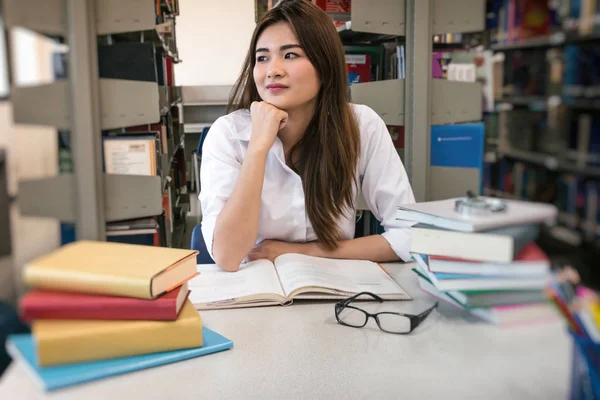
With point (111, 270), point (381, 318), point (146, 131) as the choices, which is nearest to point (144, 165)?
point (146, 131)

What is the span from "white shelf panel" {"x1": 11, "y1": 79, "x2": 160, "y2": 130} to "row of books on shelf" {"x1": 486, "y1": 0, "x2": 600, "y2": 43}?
49 centimetres

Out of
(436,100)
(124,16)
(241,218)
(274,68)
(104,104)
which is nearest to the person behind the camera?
(104,104)

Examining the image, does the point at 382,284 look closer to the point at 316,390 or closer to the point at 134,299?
the point at 316,390

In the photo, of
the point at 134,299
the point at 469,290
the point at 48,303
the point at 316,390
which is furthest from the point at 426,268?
the point at 48,303

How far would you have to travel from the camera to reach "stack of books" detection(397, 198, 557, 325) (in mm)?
Answer: 610

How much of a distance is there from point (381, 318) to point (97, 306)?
497mm

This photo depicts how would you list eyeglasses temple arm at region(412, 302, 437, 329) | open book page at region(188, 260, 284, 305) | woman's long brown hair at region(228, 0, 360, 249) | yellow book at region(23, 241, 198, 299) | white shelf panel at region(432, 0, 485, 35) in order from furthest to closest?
1. woman's long brown hair at region(228, 0, 360, 249)
2. open book page at region(188, 260, 284, 305)
3. eyeglasses temple arm at region(412, 302, 437, 329)
4. white shelf panel at region(432, 0, 485, 35)
5. yellow book at region(23, 241, 198, 299)

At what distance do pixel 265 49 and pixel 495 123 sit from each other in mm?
937

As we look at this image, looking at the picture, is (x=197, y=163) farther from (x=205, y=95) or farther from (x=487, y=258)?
(x=487, y=258)

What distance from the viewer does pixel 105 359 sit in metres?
0.75

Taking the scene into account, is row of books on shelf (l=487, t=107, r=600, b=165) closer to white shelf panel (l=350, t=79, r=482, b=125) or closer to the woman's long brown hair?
white shelf panel (l=350, t=79, r=482, b=125)

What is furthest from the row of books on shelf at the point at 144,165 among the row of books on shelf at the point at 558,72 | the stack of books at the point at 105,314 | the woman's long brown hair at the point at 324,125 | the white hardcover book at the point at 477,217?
the row of books on shelf at the point at 558,72

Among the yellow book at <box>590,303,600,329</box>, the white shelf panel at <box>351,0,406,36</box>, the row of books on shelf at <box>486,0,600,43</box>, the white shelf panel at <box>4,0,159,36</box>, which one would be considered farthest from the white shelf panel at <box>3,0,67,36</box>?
the white shelf panel at <box>351,0,406,36</box>

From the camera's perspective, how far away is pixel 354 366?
32.7 inches
